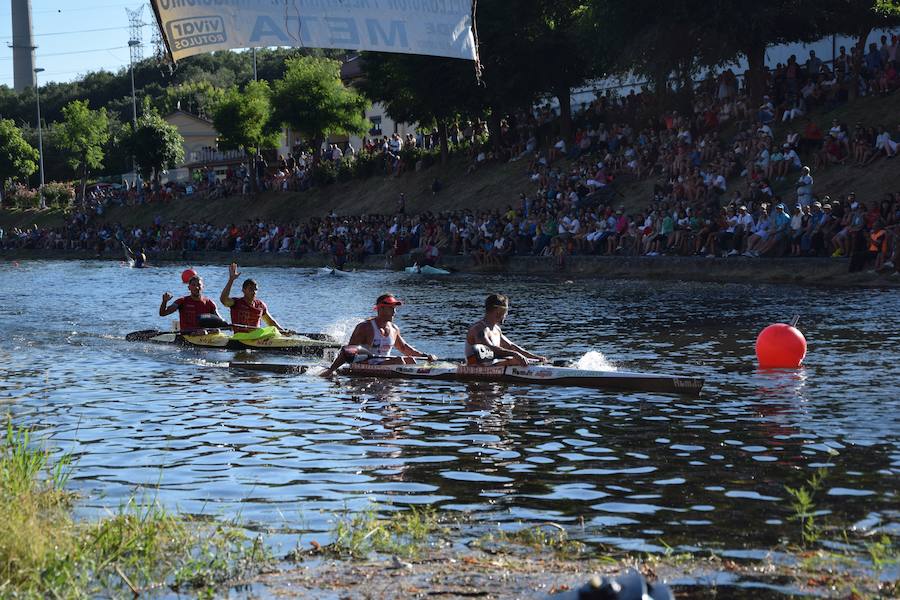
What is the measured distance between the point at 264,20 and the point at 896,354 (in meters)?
10.0

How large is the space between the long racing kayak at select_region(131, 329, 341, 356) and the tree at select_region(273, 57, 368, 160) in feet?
161

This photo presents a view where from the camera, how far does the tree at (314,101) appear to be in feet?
227

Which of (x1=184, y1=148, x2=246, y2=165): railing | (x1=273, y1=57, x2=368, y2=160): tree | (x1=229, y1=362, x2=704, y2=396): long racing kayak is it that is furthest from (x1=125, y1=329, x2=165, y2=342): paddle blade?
(x1=184, y1=148, x2=246, y2=165): railing

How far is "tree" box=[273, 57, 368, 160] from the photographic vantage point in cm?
6906

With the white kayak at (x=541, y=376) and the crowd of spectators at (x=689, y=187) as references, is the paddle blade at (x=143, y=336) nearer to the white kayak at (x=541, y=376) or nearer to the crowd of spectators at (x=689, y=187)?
the white kayak at (x=541, y=376)

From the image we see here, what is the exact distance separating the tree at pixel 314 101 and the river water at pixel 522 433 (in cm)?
4699

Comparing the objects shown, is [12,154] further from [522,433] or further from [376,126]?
[522,433]

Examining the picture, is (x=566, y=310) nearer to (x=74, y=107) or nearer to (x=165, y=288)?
(x=165, y=288)

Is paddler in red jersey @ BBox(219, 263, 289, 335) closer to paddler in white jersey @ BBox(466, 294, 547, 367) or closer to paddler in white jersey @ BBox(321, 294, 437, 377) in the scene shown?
paddler in white jersey @ BBox(321, 294, 437, 377)

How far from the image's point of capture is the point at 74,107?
92.4 m

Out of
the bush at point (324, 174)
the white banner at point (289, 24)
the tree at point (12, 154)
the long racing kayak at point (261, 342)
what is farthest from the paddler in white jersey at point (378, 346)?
the tree at point (12, 154)

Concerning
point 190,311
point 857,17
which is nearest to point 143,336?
point 190,311

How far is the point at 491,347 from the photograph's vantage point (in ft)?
51.4

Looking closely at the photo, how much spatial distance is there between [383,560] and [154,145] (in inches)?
3235
